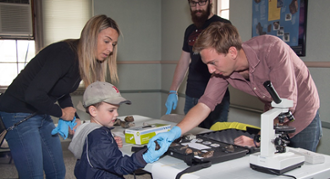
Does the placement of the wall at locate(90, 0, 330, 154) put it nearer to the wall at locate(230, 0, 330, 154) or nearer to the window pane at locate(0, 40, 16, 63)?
the window pane at locate(0, 40, 16, 63)

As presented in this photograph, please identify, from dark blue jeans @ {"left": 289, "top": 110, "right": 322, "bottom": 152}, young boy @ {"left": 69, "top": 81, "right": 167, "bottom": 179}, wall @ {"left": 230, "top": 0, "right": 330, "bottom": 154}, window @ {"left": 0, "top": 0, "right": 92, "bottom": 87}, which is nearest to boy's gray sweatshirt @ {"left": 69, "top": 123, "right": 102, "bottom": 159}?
young boy @ {"left": 69, "top": 81, "right": 167, "bottom": 179}

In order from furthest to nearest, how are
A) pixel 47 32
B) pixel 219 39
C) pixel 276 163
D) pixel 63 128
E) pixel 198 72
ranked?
pixel 47 32, pixel 198 72, pixel 63 128, pixel 219 39, pixel 276 163

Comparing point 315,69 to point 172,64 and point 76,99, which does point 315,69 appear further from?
point 76,99

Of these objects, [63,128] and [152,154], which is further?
[63,128]

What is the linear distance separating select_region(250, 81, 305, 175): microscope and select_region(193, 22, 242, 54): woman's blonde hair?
1.17 ft

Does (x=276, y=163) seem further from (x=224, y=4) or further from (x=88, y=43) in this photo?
(x=224, y=4)

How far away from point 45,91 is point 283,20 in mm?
2064

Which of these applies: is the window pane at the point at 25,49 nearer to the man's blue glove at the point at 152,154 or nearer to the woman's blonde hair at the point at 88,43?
the woman's blonde hair at the point at 88,43

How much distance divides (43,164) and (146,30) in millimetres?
3291

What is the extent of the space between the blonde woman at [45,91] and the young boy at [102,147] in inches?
9.7

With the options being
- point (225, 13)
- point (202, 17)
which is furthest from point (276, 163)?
point (225, 13)

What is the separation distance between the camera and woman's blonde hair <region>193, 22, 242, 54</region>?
4.54 feet

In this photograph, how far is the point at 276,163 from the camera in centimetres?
111

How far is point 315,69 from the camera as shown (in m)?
2.40
